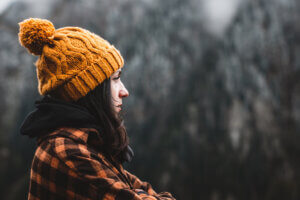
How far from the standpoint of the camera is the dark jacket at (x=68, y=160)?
2.93 ft

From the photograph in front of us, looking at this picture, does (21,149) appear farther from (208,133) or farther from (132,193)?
(132,193)

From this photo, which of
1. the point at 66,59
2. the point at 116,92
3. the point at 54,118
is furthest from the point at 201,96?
the point at 54,118

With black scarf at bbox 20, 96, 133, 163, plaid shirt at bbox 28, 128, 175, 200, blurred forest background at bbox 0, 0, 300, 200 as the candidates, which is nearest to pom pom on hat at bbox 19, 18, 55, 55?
black scarf at bbox 20, 96, 133, 163

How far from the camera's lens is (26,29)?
1.21 m

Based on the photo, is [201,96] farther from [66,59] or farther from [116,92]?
[66,59]

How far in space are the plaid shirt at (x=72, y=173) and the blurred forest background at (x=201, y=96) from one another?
1056 cm

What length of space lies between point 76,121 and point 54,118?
0.10m

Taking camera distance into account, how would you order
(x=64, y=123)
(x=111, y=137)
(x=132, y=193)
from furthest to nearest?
(x=111, y=137) → (x=64, y=123) → (x=132, y=193)

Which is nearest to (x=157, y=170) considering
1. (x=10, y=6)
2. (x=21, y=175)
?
(x=21, y=175)

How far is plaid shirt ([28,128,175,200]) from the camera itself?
2.92 ft

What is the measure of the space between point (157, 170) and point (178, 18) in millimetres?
8039

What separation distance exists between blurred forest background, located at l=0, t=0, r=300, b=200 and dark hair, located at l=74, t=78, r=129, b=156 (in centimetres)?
1032

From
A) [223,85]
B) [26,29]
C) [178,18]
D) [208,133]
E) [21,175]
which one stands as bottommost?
[21,175]

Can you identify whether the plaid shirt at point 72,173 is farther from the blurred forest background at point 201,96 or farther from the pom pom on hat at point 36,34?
the blurred forest background at point 201,96
